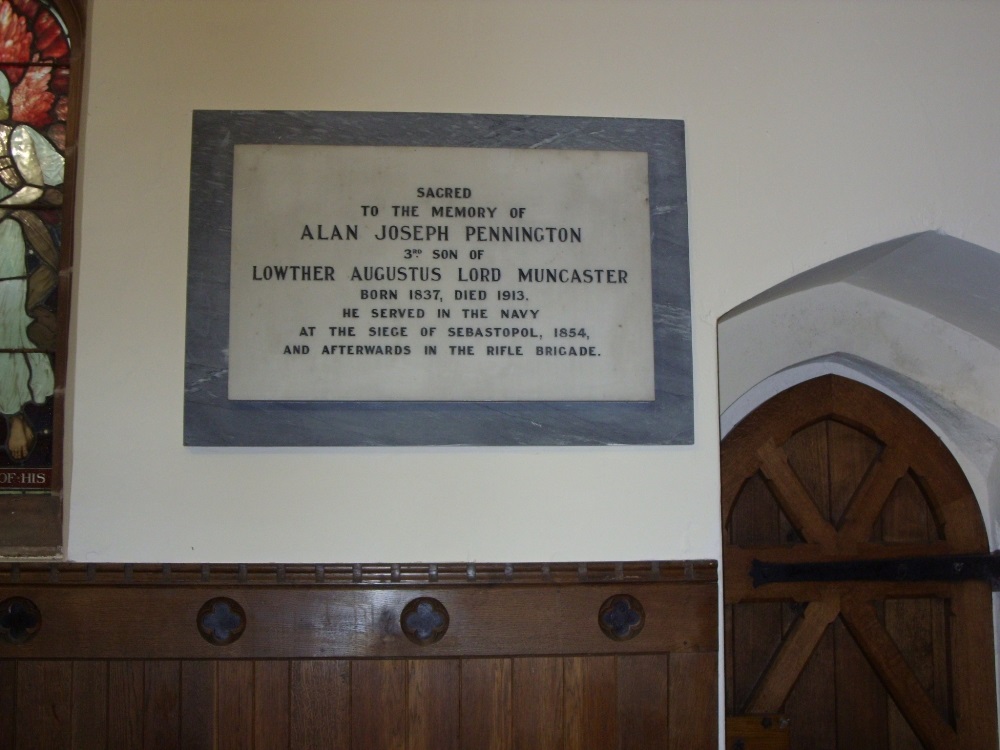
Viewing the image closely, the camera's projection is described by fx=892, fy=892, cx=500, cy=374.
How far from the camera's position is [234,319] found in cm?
227

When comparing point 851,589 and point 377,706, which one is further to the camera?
point 851,589

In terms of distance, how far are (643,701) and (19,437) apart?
1757 millimetres

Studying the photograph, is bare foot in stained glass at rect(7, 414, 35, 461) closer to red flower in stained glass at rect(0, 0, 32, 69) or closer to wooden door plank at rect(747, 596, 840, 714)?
red flower in stained glass at rect(0, 0, 32, 69)

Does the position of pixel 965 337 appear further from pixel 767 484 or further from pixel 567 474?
pixel 567 474

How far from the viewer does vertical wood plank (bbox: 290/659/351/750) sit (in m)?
2.20

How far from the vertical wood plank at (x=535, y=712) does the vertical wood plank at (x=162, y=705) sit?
32.6 inches

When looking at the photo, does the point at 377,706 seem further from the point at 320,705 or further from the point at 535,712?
the point at 535,712

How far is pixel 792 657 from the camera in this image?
2885 millimetres

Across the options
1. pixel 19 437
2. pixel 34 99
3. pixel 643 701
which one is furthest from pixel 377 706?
pixel 34 99

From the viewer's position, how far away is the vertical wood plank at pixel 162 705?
7.17 ft

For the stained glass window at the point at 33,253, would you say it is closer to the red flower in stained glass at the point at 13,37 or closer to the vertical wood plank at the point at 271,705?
the red flower in stained glass at the point at 13,37

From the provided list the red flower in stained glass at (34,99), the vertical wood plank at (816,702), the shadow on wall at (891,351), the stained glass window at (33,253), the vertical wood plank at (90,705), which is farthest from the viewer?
the vertical wood plank at (816,702)

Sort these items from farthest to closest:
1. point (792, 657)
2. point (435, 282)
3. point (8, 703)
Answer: point (792, 657)
point (435, 282)
point (8, 703)

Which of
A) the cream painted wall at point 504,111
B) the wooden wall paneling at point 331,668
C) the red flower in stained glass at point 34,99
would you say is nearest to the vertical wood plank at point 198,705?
the wooden wall paneling at point 331,668
